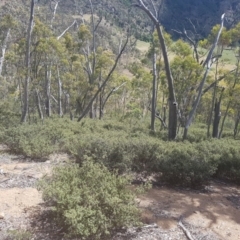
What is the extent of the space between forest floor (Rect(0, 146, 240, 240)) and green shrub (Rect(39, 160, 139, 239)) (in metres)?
0.27

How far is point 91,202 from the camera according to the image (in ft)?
14.9

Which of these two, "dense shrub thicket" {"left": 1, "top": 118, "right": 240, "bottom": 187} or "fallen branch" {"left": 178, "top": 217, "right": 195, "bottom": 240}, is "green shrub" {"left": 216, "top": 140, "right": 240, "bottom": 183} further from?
"fallen branch" {"left": 178, "top": 217, "right": 195, "bottom": 240}

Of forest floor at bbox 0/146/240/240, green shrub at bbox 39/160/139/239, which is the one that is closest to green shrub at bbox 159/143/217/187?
forest floor at bbox 0/146/240/240

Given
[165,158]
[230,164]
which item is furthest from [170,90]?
[165,158]

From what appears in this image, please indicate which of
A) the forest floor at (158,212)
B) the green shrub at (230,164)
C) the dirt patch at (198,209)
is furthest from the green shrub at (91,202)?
the green shrub at (230,164)

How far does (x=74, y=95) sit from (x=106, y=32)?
202 ft

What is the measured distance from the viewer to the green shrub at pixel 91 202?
4348 millimetres

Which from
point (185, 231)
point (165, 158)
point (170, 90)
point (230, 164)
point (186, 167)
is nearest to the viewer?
point (185, 231)

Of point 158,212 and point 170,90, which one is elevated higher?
point 170,90

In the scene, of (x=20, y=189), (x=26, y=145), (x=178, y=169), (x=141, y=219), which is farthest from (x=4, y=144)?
(x=141, y=219)

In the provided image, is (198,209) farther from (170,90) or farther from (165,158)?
(170,90)

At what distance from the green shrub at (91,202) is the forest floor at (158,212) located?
0.88ft

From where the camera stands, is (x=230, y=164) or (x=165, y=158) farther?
(x=230, y=164)

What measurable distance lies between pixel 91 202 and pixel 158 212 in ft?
4.93
